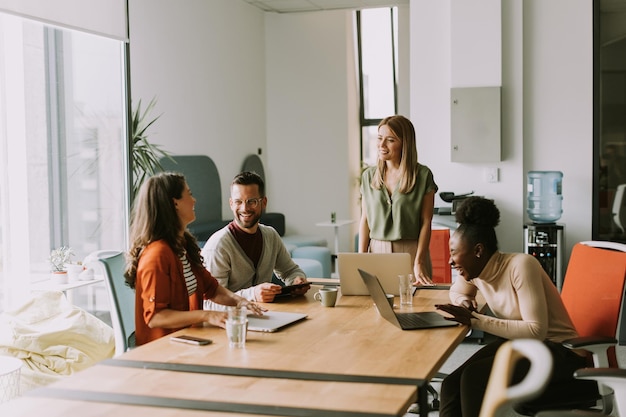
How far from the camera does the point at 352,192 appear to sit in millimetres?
9227

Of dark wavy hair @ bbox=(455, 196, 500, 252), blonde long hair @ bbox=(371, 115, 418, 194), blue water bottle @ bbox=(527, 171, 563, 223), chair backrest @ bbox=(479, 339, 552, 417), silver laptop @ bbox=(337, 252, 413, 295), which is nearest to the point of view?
chair backrest @ bbox=(479, 339, 552, 417)

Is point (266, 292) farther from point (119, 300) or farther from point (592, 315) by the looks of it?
point (592, 315)

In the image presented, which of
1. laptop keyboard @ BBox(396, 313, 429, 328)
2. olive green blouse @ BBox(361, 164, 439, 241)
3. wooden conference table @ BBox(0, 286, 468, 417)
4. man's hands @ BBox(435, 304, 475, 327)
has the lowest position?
Answer: wooden conference table @ BBox(0, 286, 468, 417)

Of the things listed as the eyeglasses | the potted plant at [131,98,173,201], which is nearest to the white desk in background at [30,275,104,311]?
the potted plant at [131,98,173,201]

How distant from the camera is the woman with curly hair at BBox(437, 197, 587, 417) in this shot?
2.53 m

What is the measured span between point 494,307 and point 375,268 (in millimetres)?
591

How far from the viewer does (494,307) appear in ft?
8.96

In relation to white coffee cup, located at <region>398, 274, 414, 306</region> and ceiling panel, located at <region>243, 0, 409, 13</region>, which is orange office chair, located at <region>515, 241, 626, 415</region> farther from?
ceiling panel, located at <region>243, 0, 409, 13</region>

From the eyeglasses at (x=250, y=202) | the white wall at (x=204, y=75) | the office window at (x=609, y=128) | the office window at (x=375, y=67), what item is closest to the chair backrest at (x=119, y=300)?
the eyeglasses at (x=250, y=202)

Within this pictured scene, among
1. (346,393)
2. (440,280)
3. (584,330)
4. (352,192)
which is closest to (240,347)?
(346,393)

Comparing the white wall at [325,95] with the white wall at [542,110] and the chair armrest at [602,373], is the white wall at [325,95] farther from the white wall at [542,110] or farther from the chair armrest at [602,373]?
the chair armrest at [602,373]

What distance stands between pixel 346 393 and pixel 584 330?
4.67 feet

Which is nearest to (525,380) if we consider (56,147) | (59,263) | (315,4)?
(59,263)

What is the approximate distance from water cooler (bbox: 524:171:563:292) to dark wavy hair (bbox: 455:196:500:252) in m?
3.13
